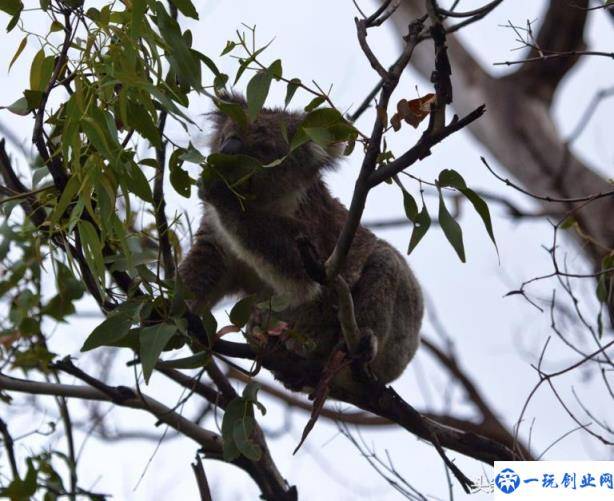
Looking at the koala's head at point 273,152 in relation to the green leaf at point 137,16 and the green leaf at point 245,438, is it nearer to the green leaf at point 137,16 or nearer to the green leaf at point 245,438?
the green leaf at point 245,438

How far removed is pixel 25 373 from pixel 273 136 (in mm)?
1239

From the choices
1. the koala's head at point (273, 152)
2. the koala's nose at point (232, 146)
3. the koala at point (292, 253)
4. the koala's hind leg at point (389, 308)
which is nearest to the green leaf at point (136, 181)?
the koala at point (292, 253)

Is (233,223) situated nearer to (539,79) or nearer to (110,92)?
(110,92)

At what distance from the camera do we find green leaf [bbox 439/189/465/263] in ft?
6.56

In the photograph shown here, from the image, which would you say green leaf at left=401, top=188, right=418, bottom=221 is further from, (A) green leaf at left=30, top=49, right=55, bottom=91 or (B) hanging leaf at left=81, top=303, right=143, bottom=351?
(A) green leaf at left=30, top=49, right=55, bottom=91

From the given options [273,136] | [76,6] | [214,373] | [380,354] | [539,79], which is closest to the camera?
[76,6]

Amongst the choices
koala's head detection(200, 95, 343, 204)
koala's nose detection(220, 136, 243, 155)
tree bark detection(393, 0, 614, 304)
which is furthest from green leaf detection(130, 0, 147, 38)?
tree bark detection(393, 0, 614, 304)

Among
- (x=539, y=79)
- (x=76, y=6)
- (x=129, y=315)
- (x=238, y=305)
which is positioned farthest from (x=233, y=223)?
(x=539, y=79)

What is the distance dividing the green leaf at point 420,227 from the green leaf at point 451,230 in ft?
0.14

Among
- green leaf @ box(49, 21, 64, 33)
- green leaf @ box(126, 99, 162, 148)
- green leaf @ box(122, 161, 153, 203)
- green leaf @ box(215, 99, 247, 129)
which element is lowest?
green leaf @ box(122, 161, 153, 203)

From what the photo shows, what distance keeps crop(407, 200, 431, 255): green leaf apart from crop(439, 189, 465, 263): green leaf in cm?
4

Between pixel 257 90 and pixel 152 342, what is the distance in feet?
1.91

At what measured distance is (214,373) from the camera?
2.84 m

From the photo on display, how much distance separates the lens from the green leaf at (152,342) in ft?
6.04
